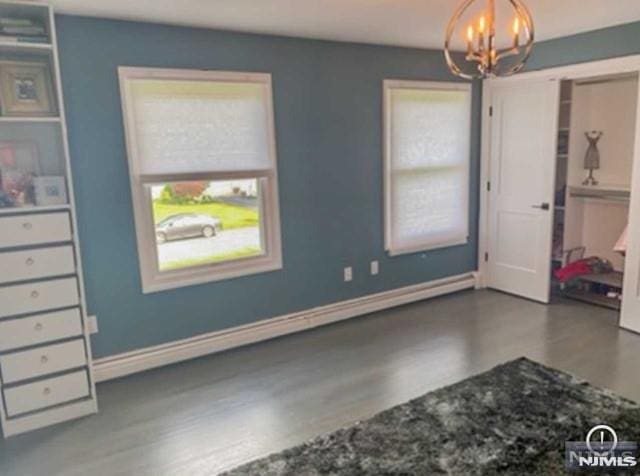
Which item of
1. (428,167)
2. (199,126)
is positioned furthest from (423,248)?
(199,126)

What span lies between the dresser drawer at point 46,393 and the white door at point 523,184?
394cm

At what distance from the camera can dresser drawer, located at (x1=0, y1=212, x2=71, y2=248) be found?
260 cm

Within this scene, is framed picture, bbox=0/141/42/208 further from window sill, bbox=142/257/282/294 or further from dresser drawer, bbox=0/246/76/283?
window sill, bbox=142/257/282/294

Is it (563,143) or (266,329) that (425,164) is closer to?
(563,143)

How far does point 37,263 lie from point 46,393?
764 millimetres

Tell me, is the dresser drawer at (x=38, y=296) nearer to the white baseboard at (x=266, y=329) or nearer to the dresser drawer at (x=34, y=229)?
the dresser drawer at (x=34, y=229)

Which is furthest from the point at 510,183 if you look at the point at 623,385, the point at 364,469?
the point at 364,469

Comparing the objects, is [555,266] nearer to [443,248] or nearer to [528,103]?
[443,248]

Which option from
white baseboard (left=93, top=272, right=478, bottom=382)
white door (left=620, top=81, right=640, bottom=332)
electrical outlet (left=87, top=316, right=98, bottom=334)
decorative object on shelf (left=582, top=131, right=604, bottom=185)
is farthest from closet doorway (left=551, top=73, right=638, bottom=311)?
electrical outlet (left=87, top=316, right=98, bottom=334)

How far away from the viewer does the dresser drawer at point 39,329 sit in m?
2.65

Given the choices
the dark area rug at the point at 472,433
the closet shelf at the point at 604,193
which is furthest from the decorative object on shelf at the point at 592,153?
the dark area rug at the point at 472,433

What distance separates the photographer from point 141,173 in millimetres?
3293

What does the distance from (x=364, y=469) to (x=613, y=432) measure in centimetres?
132

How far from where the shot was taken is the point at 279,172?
3855 millimetres
